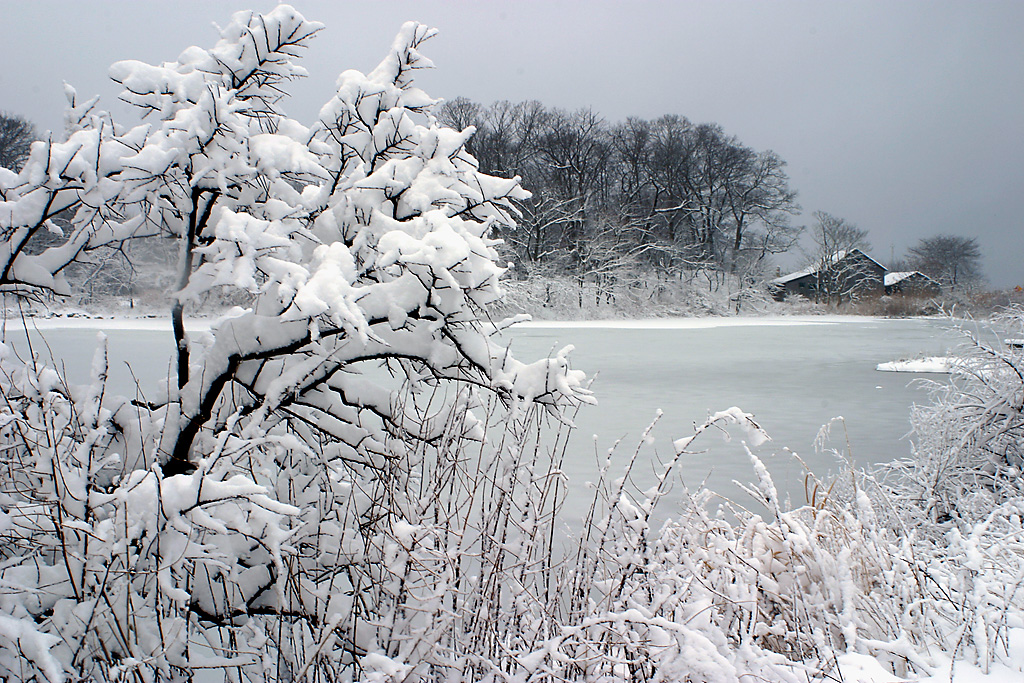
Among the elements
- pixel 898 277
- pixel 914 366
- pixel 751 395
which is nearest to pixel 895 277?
pixel 898 277

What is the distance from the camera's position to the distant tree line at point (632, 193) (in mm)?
32375

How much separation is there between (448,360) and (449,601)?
0.89 m

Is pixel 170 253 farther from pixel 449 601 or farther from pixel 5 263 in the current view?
pixel 449 601

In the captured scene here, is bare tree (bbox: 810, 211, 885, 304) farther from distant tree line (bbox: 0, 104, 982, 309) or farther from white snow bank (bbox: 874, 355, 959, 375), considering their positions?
white snow bank (bbox: 874, 355, 959, 375)

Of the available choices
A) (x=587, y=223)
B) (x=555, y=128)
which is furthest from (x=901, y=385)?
(x=555, y=128)

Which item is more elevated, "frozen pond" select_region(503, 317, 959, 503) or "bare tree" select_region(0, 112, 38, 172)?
"bare tree" select_region(0, 112, 38, 172)

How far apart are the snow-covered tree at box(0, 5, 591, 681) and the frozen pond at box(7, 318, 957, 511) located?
1.24ft

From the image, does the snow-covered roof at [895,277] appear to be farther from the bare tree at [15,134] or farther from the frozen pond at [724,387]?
the bare tree at [15,134]

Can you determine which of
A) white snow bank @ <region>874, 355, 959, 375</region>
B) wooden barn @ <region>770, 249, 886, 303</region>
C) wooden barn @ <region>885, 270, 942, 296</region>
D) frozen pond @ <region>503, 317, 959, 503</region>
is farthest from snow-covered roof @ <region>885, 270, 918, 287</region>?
white snow bank @ <region>874, 355, 959, 375</region>

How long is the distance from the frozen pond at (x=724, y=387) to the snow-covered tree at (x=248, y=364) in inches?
14.8

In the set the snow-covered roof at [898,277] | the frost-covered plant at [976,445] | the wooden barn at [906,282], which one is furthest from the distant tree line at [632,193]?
the frost-covered plant at [976,445]

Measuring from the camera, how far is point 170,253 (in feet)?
8.98

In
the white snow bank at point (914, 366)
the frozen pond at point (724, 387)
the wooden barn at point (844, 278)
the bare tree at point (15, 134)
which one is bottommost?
the frozen pond at point (724, 387)

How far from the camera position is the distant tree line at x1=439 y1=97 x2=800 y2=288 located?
32.4 m
